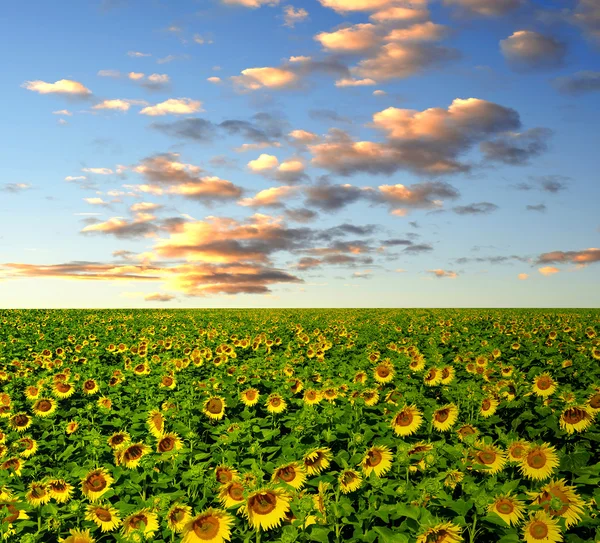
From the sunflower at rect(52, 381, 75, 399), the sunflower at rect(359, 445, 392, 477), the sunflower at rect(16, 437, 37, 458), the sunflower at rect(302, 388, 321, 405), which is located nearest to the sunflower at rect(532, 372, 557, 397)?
the sunflower at rect(302, 388, 321, 405)

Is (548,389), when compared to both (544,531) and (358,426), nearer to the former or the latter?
(358,426)

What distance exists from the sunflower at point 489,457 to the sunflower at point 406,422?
1.67 metres

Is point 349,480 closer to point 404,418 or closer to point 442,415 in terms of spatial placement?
point 404,418

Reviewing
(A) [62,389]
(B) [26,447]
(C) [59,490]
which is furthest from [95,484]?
(A) [62,389]

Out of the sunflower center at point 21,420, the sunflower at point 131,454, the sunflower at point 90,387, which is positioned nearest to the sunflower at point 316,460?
the sunflower at point 131,454

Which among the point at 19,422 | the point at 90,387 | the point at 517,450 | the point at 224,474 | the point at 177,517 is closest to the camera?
the point at 177,517

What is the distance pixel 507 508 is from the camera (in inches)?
168

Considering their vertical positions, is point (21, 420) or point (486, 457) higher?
point (486, 457)

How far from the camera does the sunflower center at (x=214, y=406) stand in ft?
29.1

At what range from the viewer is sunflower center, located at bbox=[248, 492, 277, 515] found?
14.0 feet

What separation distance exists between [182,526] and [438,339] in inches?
542

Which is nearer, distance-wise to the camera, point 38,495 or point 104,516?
point 104,516

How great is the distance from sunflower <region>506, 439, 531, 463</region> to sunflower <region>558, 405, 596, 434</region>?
1609 mm

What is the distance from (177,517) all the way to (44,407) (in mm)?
7021
